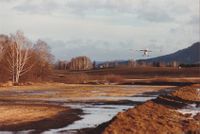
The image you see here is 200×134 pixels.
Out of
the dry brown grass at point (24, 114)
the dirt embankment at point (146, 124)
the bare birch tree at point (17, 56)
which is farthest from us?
the bare birch tree at point (17, 56)

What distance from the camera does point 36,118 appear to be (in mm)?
24094

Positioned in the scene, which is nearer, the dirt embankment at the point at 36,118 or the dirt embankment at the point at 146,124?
the dirt embankment at the point at 146,124

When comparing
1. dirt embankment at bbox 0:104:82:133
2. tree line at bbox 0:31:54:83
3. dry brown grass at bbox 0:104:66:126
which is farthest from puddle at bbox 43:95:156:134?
tree line at bbox 0:31:54:83

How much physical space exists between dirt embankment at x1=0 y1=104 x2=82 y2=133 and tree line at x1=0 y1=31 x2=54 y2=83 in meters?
46.1

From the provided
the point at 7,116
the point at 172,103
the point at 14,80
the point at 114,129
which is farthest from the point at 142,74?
the point at 114,129

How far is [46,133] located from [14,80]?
2329 inches

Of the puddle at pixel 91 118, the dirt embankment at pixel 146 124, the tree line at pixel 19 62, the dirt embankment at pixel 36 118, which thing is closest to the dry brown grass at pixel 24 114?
the dirt embankment at pixel 36 118

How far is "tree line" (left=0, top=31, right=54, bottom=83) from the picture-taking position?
2980 inches

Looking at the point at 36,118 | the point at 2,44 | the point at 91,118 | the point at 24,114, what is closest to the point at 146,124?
the point at 91,118

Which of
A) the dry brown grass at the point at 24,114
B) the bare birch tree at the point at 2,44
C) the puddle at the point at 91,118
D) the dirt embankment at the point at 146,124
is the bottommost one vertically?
the puddle at the point at 91,118

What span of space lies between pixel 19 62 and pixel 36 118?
51.8 meters

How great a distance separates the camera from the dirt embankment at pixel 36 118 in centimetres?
2093

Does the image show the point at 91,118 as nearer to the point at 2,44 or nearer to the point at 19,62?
the point at 19,62

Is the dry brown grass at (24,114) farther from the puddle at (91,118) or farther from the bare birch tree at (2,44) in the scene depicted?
the bare birch tree at (2,44)
